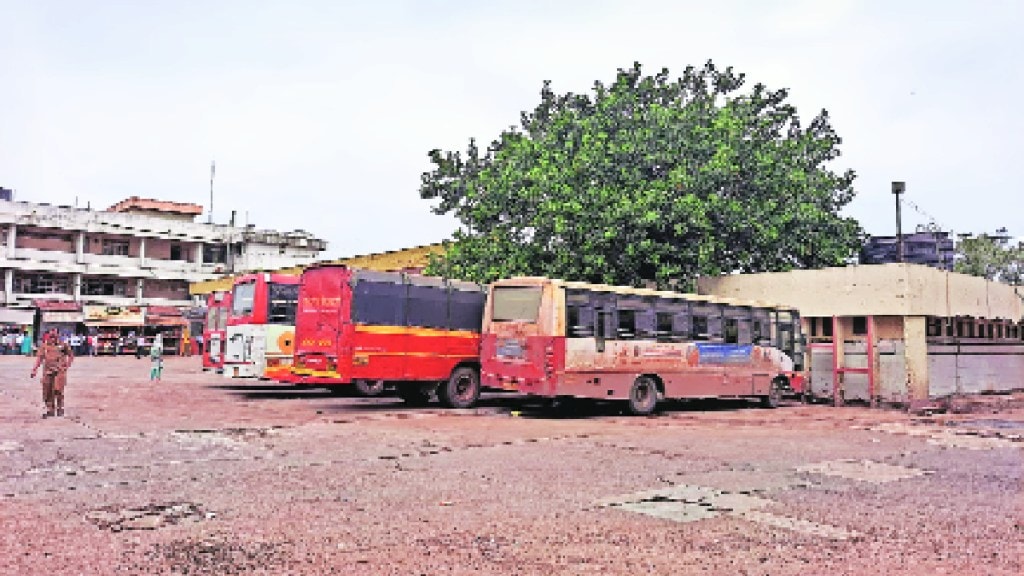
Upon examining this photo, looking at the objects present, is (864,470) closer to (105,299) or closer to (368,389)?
(368,389)

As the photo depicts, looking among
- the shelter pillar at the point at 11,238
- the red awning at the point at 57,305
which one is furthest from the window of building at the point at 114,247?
the shelter pillar at the point at 11,238

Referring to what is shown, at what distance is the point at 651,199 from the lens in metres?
22.1

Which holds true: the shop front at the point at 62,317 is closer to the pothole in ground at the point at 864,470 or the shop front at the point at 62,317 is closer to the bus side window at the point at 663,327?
the bus side window at the point at 663,327

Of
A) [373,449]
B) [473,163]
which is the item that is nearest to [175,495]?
[373,449]

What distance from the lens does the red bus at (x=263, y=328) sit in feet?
65.8

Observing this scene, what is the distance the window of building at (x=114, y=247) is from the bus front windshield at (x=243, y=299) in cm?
3476

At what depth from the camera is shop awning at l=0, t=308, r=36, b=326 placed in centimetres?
4616

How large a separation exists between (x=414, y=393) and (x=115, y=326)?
38.5 metres

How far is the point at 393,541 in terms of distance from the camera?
5.84m

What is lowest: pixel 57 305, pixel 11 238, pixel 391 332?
pixel 391 332

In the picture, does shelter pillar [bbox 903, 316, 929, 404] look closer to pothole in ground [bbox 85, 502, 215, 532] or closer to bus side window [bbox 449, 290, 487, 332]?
bus side window [bbox 449, 290, 487, 332]

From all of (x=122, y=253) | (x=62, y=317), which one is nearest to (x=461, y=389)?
(x=62, y=317)

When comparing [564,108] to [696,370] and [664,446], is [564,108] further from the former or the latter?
[664,446]

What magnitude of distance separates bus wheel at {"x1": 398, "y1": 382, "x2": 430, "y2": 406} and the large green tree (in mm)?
6380
